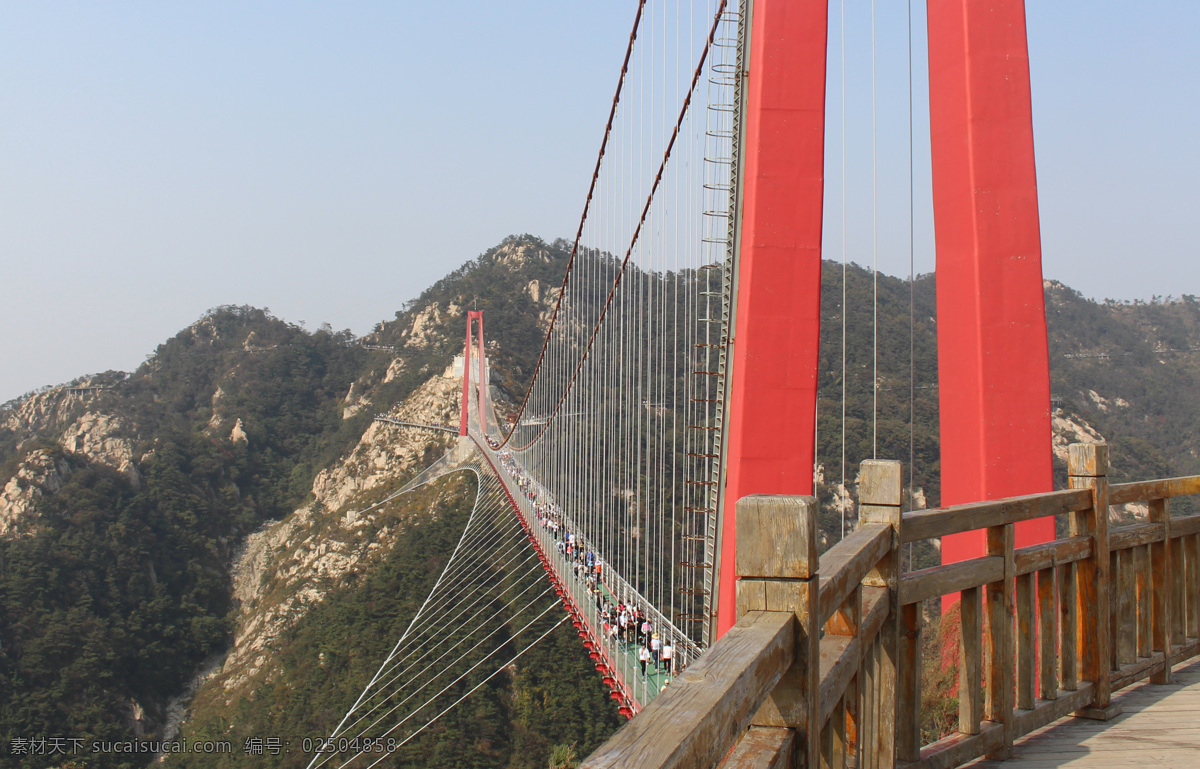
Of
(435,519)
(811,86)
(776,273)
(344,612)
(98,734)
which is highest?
(811,86)

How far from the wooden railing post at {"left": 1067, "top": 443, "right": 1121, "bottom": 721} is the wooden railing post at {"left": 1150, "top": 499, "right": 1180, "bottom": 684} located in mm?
399

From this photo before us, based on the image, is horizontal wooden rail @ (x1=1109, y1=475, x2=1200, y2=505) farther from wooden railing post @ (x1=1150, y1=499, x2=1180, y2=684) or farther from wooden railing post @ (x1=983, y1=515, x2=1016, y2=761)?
wooden railing post @ (x1=983, y1=515, x2=1016, y2=761)

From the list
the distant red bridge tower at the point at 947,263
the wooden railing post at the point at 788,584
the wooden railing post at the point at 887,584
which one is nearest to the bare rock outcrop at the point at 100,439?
the distant red bridge tower at the point at 947,263

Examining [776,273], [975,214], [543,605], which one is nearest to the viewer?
[975,214]

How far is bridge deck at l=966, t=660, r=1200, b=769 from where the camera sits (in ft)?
7.54

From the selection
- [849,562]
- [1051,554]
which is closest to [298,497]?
[1051,554]

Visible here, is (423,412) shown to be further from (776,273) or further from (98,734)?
(776,273)

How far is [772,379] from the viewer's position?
16.9 feet

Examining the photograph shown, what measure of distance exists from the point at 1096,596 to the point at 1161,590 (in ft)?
1.99

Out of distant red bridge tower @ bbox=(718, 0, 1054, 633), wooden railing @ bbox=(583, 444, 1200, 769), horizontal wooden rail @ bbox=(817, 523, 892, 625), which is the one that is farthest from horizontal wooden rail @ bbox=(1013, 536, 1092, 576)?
distant red bridge tower @ bbox=(718, 0, 1054, 633)

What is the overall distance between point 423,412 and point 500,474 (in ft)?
82.8

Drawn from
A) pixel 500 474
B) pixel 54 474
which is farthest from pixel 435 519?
pixel 54 474

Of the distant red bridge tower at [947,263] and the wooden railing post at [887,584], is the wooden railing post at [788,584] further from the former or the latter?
the distant red bridge tower at [947,263]

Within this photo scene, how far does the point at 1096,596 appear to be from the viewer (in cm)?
274
